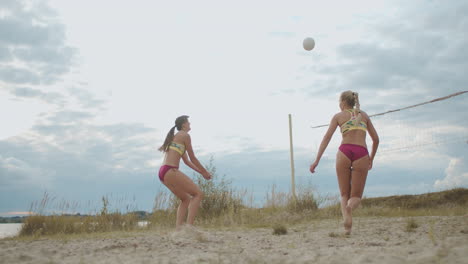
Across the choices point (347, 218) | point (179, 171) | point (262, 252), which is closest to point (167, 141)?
point (179, 171)

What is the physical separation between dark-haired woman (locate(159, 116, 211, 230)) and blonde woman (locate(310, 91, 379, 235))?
1622mm

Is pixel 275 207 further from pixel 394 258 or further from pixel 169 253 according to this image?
pixel 394 258

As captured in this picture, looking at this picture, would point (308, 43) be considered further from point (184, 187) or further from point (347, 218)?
point (347, 218)

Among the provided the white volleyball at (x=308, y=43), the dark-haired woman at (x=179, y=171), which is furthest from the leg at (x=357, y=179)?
the white volleyball at (x=308, y=43)

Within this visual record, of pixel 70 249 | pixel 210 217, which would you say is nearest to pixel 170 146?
pixel 70 249

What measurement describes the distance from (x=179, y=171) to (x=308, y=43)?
6.48 meters

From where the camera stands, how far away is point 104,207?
387 inches

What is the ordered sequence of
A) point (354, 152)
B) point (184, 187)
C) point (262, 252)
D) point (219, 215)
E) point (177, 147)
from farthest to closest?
point (219, 215), point (177, 147), point (184, 187), point (354, 152), point (262, 252)

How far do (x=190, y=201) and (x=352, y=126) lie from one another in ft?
7.56

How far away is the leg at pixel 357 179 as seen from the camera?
4762mm

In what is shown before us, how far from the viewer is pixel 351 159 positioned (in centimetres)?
481

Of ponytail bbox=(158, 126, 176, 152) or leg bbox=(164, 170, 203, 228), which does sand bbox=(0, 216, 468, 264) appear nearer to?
leg bbox=(164, 170, 203, 228)

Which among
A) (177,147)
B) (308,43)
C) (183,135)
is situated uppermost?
(308,43)

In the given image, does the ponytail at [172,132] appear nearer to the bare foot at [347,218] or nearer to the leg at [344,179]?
the leg at [344,179]
